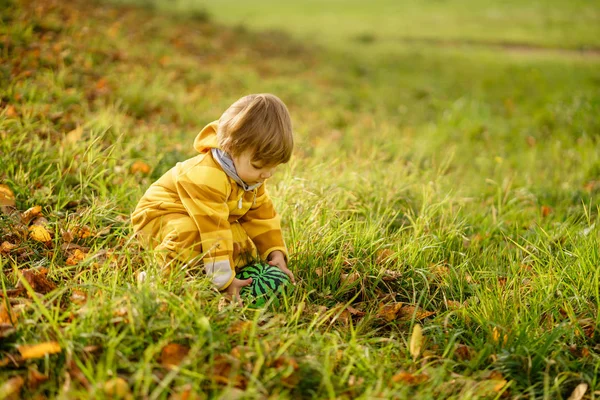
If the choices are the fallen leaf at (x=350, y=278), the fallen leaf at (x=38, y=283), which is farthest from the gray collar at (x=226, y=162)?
the fallen leaf at (x=38, y=283)

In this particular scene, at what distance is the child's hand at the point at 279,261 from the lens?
2760 mm

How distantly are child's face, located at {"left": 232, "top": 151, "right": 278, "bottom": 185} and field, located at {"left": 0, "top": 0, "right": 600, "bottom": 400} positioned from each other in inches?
22.4

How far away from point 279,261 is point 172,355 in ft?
3.38

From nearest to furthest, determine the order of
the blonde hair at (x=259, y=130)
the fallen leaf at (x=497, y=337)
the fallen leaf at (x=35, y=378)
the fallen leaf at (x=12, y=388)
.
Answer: the fallen leaf at (x=12, y=388) < the fallen leaf at (x=35, y=378) < the fallen leaf at (x=497, y=337) < the blonde hair at (x=259, y=130)

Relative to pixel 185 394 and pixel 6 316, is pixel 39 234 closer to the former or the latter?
pixel 6 316

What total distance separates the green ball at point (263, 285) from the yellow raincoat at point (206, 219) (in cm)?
12

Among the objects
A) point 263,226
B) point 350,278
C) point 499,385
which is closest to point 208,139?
point 263,226

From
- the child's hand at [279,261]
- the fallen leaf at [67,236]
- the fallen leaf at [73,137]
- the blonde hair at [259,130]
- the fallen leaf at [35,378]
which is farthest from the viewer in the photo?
the fallen leaf at [73,137]

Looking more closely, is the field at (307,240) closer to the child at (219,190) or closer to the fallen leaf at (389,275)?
the fallen leaf at (389,275)

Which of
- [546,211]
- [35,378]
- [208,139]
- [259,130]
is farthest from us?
[546,211]

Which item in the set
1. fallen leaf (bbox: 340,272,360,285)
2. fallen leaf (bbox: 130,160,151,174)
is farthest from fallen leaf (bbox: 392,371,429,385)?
fallen leaf (bbox: 130,160,151,174)

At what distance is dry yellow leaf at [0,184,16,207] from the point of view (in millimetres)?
3059

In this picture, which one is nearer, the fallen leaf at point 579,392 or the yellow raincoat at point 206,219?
the fallen leaf at point 579,392

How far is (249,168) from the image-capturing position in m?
2.61
